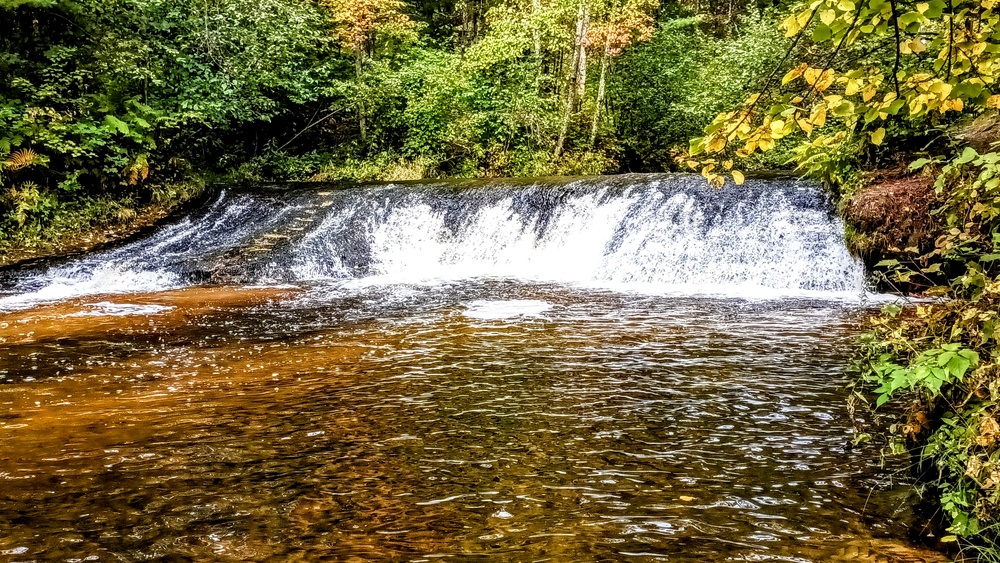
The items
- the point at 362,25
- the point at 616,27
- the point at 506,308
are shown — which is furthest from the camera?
the point at 362,25

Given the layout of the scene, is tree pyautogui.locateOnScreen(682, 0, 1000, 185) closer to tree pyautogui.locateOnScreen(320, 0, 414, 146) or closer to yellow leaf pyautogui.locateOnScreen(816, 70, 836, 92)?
yellow leaf pyautogui.locateOnScreen(816, 70, 836, 92)

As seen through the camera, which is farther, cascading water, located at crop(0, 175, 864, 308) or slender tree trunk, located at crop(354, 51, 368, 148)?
slender tree trunk, located at crop(354, 51, 368, 148)

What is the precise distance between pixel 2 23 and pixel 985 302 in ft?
54.6

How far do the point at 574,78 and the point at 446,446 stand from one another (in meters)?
16.6

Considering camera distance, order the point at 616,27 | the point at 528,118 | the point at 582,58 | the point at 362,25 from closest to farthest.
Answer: the point at 616,27 → the point at 582,58 → the point at 528,118 → the point at 362,25

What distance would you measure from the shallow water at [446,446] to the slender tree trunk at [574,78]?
1270 centimetres

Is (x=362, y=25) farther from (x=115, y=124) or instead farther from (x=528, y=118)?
(x=115, y=124)

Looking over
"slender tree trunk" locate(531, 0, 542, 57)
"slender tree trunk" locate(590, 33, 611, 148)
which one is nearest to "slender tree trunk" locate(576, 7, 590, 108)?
"slender tree trunk" locate(590, 33, 611, 148)

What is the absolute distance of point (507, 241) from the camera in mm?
13094

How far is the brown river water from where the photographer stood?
9.32 feet

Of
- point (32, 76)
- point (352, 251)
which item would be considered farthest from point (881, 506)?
point (32, 76)

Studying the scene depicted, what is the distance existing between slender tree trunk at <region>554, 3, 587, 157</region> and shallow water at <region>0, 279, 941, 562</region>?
12702mm

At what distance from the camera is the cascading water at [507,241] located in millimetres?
10328

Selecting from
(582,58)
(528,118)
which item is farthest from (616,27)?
(528,118)
